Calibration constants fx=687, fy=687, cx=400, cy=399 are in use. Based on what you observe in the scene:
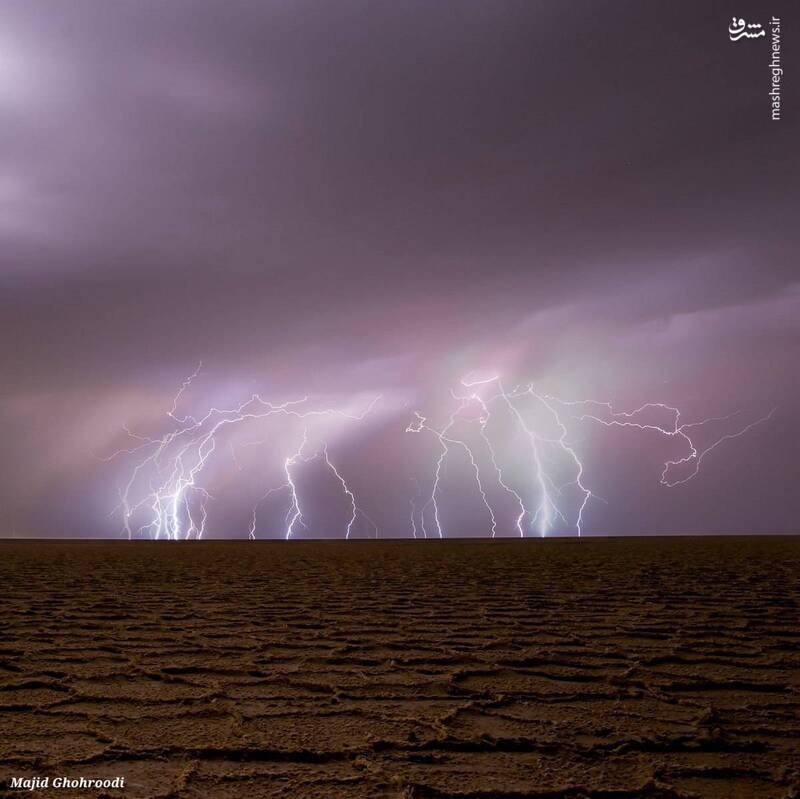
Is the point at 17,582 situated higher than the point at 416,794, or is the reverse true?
the point at 416,794

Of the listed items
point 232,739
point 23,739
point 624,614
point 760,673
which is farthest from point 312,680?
point 624,614

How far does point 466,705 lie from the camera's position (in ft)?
7.82

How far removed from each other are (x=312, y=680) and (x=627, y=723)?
1184 millimetres

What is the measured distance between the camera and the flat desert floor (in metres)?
1.75

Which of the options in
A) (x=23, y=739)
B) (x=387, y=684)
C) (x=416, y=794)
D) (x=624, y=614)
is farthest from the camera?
(x=624, y=614)

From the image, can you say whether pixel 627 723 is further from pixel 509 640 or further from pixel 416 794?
pixel 509 640

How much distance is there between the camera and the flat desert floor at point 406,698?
1.75m

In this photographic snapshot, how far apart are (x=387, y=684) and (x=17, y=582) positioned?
19.7 ft

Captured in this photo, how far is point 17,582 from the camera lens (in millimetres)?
7113

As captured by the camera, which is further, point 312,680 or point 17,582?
point 17,582

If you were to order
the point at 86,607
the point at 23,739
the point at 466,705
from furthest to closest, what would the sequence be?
the point at 86,607 < the point at 466,705 < the point at 23,739

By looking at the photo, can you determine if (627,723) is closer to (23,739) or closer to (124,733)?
(124,733)

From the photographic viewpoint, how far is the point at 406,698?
246 cm

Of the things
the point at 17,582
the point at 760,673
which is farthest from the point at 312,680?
the point at 17,582
